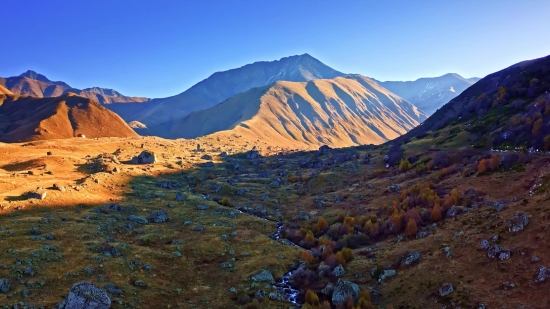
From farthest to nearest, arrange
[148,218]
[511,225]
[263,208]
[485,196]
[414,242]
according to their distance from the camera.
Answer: [263,208] < [148,218] < [485,196] < [414,242] < [511,225]

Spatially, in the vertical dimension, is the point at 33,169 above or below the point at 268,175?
above

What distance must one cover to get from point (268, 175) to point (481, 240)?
83.9 metres

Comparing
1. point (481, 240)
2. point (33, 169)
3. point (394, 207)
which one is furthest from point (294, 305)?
point (33, 169)

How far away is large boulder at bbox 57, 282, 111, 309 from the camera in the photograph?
86.5 ft

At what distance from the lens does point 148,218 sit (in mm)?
58219

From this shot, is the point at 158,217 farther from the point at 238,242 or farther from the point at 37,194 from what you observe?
the point at 37,194

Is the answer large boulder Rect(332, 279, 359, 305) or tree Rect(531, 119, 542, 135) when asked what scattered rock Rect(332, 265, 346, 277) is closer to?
large boulder Rect(332, 279, 359, 305)

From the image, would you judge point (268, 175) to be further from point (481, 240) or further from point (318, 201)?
point (481, 240)

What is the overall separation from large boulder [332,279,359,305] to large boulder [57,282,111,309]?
19593mm

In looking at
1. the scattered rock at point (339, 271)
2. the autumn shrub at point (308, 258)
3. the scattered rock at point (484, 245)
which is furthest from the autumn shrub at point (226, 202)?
the scattered rock at point (484, 245)

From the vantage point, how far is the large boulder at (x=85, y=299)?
2636cm

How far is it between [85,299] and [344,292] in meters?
21.7

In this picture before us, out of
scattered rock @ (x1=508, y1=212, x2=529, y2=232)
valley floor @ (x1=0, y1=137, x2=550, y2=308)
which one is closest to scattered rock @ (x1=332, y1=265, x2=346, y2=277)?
valley floor @ (x1=0, y1=137, x2=550, y2=308)

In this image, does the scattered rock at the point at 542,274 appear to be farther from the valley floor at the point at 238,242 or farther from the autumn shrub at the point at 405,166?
the autumn shrub at the point at 405,166
